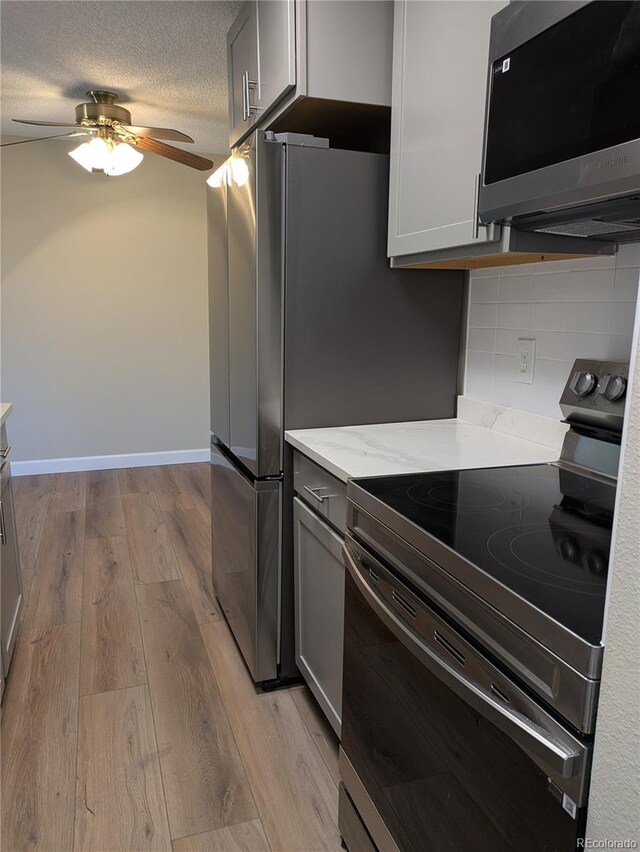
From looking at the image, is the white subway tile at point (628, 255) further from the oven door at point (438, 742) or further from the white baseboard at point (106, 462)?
the white baseboard at point (106, 462)

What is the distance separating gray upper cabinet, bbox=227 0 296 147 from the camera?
177cm

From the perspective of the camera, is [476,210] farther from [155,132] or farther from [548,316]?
[155,132]

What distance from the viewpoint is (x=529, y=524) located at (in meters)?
1.09

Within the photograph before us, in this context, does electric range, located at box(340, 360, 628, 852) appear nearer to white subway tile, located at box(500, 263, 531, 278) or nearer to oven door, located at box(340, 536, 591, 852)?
oven door, located at box(340, 536, 591, 852)

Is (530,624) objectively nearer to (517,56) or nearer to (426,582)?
(426,582)

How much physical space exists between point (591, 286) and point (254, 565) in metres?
1.27

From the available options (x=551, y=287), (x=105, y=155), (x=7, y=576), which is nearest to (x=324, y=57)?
(x=551, y=287)

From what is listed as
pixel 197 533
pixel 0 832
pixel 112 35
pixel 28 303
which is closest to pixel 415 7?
pixel 112 35

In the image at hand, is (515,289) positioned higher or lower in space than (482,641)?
higher

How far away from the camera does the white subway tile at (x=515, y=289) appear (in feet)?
5.70

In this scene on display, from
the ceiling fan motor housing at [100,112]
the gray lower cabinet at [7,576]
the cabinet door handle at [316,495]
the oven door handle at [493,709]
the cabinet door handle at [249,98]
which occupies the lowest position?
the gray lower cabinet at [7,576]

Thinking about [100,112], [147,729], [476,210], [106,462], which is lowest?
[147,729]

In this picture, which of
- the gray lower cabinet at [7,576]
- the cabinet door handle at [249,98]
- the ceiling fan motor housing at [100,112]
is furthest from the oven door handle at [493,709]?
the ceiling fan motor housing at [100,112]

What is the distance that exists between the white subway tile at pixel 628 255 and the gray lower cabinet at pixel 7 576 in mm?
1957
